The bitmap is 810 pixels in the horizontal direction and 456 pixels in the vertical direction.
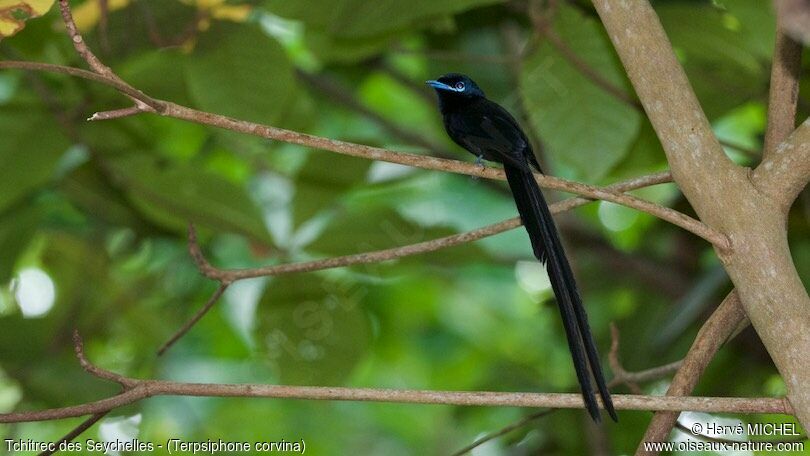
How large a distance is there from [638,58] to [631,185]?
207 mm

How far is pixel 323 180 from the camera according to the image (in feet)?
9.73

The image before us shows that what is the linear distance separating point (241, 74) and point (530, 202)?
1122mm

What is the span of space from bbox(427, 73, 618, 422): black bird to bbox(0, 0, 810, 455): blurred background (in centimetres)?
26

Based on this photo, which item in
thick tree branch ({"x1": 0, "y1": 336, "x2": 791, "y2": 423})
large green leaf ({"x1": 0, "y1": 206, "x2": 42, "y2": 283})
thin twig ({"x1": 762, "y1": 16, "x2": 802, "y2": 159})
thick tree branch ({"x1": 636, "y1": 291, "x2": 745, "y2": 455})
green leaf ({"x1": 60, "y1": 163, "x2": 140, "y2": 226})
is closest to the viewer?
thick tree branch ({"x1": 0, "y1": 336, "x2": 791, "y2": 423})

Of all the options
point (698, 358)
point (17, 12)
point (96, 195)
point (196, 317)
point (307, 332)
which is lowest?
point (307, 332)

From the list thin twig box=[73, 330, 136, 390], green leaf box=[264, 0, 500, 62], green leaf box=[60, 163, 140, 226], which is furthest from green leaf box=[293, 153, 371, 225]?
thin twig box=[73, 330, 136, 390]

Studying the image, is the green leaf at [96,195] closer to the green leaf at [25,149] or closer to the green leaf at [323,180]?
the green leaf at [25,149]

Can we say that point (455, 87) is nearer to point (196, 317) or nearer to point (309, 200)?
point (309, 200)

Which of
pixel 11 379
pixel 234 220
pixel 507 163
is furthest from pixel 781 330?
pixel 11 379

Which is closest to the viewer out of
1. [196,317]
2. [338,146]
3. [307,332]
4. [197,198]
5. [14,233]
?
[338,146]

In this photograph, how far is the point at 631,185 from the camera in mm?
1551

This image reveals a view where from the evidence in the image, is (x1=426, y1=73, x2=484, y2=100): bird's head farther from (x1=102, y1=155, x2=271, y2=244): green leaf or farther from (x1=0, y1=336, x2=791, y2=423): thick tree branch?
(x1=0, y1=336, x2=791, y2=423): thick tree branch

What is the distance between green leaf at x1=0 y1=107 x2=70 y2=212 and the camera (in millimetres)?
2682

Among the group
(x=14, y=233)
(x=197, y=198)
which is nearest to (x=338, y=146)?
(x=197, y=198)
